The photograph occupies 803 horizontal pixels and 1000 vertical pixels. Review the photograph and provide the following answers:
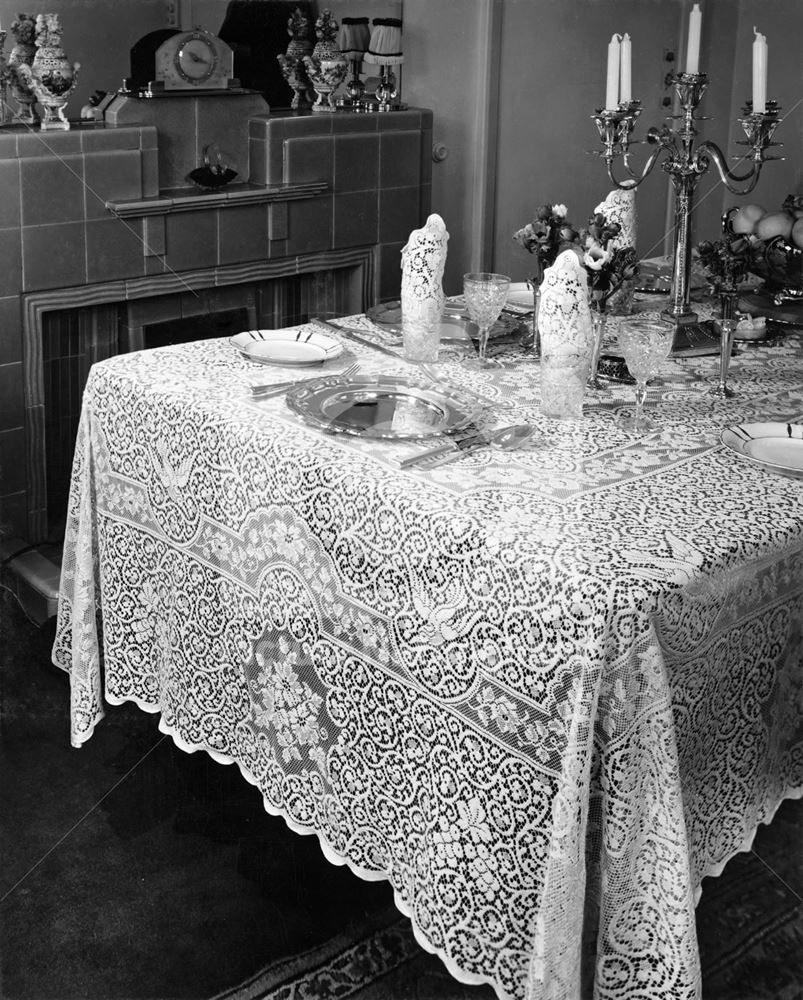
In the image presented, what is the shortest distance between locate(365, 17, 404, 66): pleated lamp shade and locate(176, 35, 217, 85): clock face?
0.60m

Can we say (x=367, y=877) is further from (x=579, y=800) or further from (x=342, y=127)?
(x=342, y=127)

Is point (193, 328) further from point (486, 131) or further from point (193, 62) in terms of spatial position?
point (486, 131)

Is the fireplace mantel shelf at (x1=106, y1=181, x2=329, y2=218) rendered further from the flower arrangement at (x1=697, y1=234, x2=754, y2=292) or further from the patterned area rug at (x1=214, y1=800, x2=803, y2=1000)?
the patterned area rug at (x1=214, y1=800, x2=803, y2=1000)

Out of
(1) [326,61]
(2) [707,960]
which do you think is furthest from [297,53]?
(2) [707,960]

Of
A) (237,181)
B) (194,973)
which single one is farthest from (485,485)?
(237,181)

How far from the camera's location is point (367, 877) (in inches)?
63.6

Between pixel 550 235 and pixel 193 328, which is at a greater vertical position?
pixel 550 235

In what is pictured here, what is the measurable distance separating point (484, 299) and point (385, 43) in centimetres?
190

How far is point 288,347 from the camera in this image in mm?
2070

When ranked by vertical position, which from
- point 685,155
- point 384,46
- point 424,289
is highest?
point 384,46

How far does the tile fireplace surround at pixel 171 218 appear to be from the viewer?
2.88 meters

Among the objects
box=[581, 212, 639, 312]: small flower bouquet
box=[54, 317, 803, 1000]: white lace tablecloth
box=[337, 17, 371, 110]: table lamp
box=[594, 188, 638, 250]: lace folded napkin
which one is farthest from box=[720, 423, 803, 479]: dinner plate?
box=[337, 17, 371, 110]: table lamp

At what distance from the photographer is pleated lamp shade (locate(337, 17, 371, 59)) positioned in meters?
3.52

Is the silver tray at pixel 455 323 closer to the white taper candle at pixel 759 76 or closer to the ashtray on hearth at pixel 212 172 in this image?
the white taper candle at pixel 759 76
